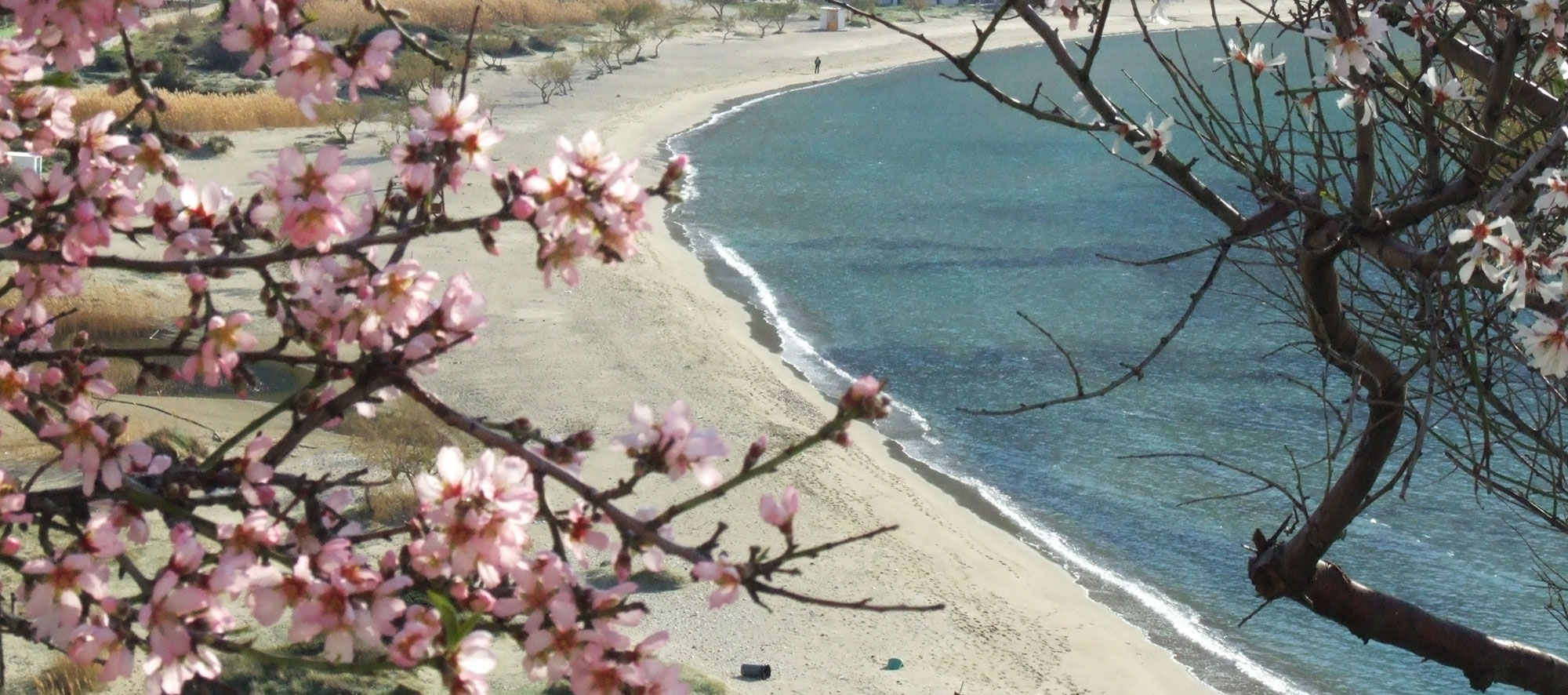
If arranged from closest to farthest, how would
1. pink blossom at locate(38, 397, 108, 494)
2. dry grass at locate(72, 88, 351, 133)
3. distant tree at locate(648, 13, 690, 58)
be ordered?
pink blossom at locate(38, 397, 108, 494)
dry grass at locate(72, 88, 351, 133)
distant tree at locate(648, 13, 690, 58)

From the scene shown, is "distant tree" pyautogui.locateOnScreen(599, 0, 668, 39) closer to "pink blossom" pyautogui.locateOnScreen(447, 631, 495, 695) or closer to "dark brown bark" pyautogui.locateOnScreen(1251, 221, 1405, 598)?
"dark brown bark" pyautogui.locateOnScreen(1251, 221, 1405, 598)

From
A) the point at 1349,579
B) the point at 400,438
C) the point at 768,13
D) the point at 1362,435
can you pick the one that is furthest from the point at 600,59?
the point at 1349,579

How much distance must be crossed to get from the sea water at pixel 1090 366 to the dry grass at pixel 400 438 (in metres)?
4.75

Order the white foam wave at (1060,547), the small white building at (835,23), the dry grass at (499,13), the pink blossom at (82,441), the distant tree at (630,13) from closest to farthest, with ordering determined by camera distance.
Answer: the pink blossom at (82,441), the white foam wave at (1060,547), the dry grass at (499,13), the distant tree at (630,13), the small white building at (835,23)

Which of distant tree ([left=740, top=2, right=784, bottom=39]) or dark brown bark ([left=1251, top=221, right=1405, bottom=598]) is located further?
distant tree ([left=740, top=2, right=784, bottom=39])

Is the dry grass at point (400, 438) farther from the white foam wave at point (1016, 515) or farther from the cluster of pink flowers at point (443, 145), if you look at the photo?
the cluster of pink flowers at point (443, 145)

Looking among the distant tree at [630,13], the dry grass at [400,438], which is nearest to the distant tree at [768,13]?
the distant tree at [630,13]

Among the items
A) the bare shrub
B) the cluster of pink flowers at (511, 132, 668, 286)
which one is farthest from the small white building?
the cluster of pink flowers at (511, 132, 668, 286)

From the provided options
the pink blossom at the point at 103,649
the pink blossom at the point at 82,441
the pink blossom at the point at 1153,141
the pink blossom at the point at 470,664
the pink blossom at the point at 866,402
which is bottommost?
the pink blossom at the point at 103,649

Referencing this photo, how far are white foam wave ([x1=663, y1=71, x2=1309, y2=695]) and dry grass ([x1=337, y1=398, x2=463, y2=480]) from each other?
2.98 metres

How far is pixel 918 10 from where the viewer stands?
5403cm

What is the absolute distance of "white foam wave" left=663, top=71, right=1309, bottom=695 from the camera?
11023mm

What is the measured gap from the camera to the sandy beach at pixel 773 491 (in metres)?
9.79

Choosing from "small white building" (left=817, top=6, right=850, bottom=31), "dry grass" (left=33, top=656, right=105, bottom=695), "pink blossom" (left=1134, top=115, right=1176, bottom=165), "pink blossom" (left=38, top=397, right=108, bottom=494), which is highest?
"pink blossom" (left=1134, top=115, right=1176, bottom=165)
